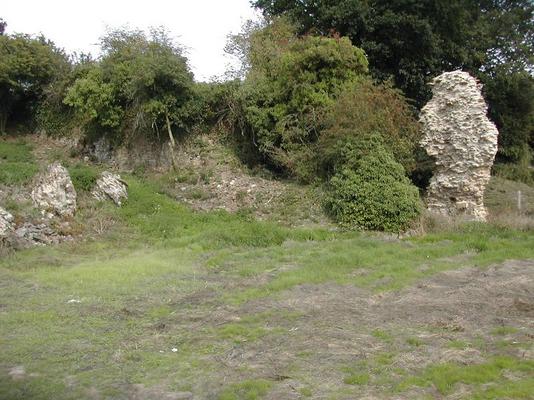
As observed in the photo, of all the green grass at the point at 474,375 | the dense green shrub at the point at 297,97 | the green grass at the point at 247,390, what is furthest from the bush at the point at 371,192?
the green grass at the point at 247,390

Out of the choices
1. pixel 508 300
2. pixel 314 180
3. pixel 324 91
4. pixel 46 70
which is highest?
pixel 46 70

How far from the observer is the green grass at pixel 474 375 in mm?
6328

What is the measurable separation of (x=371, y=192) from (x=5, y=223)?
10.3m

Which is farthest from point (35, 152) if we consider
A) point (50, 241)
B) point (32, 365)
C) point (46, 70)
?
point (32, 365)

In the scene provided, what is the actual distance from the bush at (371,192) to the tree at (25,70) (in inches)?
684

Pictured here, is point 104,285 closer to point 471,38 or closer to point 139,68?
point 139,68

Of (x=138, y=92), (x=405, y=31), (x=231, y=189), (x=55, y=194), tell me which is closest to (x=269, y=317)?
(x=55, y=194)

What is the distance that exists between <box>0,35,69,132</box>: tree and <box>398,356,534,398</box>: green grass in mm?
26437

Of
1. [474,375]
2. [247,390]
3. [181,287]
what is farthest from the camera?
[181,287]

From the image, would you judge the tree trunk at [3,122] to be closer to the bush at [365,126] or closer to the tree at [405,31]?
the tree at [405,31]

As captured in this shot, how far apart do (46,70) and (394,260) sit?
22172 mm

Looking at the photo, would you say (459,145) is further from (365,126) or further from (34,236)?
(34,236)

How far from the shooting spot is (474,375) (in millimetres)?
6578

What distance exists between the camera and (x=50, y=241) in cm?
1502
